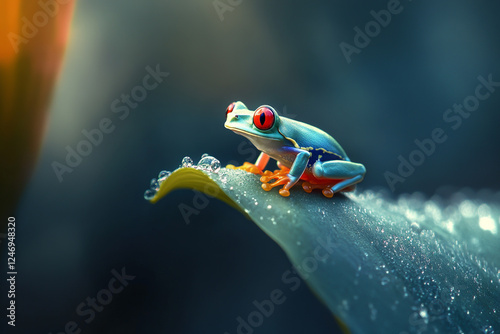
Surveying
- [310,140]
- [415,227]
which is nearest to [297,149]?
[310,140]

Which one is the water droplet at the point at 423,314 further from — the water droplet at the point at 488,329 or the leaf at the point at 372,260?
the water droplet at the point at 488,329

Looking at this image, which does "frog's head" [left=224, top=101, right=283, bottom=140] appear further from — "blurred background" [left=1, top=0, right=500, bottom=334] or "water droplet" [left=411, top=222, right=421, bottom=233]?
"blurred background" [left=1, top=0, right=500, bottom=334]

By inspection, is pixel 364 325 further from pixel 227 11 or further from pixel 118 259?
pixel 227 11

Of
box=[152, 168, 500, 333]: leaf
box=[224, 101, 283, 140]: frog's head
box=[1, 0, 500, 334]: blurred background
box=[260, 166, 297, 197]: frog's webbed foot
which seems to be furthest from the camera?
box=[1, 0, 500, 334]: blurred background

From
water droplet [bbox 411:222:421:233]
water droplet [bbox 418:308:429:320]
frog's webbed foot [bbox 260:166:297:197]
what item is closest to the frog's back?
frog's webbed foot [bbox 260:166:297:197]

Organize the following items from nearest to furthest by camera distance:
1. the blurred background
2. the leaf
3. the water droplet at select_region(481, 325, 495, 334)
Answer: the leaf < the water droplet at select_region(481, 325, 495, 334) < the blurred background

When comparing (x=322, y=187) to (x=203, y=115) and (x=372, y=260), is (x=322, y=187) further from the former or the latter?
(x=203, y=115)
